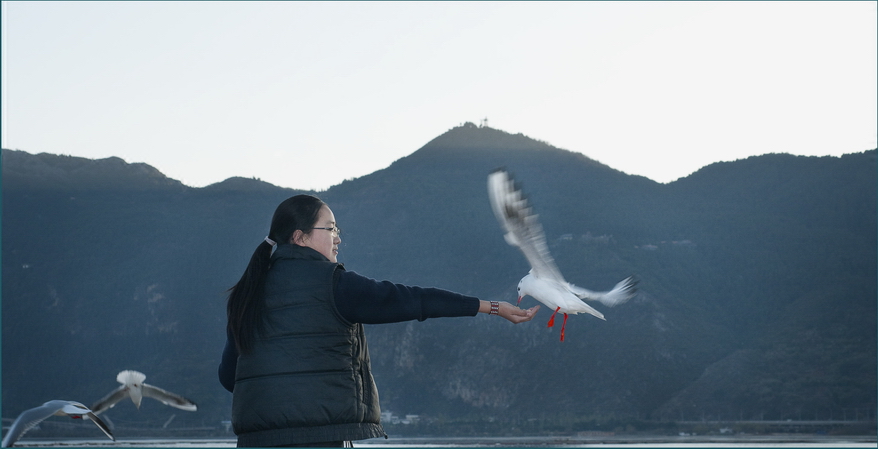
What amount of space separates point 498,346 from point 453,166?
49530 millimetres

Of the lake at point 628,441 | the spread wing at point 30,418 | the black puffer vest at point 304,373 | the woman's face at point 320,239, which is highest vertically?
the woman's face at point 320,239

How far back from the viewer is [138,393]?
804 cm

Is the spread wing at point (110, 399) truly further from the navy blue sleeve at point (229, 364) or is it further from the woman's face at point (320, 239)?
the woman's face at point (320, 239)

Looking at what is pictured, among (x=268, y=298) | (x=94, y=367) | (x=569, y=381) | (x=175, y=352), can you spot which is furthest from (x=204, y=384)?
(x=268, y=298)

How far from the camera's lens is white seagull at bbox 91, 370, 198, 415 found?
6.45 m

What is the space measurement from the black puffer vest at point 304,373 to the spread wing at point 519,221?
2.52 metres

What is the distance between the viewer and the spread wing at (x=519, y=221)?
6.72 m

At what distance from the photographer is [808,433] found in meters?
98.2

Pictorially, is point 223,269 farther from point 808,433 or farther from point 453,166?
point 808,433

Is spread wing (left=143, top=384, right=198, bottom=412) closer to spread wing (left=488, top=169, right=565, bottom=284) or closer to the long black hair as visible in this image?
the long black hair

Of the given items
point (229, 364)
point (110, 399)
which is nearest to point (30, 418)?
point (110, 399)

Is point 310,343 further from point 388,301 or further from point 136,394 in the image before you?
point 136,394

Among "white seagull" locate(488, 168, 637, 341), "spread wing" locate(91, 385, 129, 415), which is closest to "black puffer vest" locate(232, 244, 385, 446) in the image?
"white seagull" locate(488, 168, 637, 341)

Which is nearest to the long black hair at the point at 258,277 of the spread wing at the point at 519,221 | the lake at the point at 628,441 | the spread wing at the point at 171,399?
the spread wing at the point at 171,399
